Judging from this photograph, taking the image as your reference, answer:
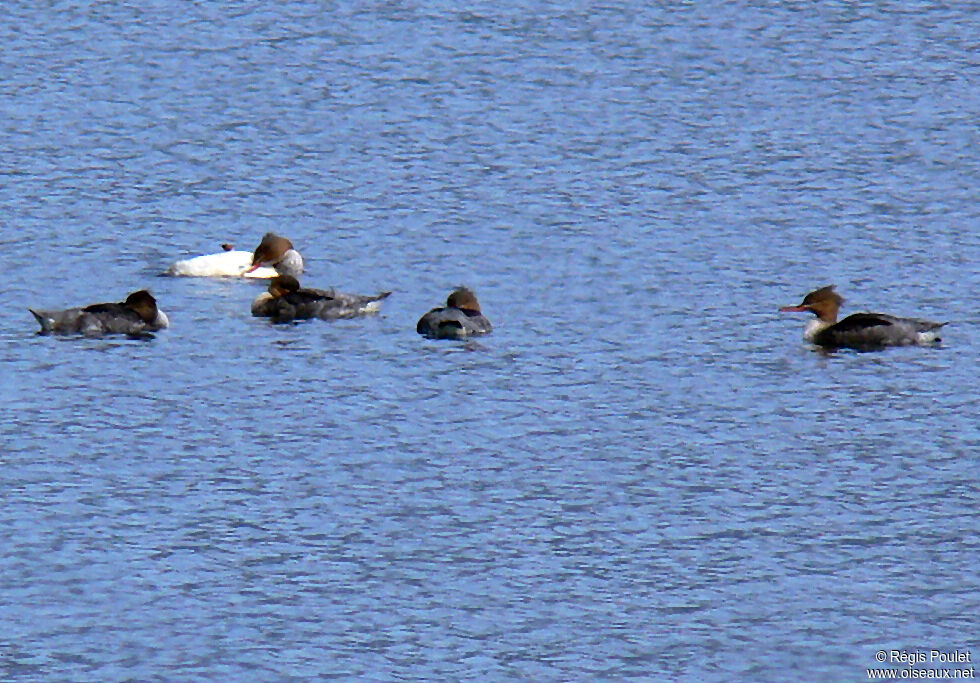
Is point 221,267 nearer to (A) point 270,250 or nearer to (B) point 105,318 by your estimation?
(A) point 270,250

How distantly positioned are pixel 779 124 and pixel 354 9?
1643 centimetres

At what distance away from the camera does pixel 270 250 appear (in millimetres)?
35062

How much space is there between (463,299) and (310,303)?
272 centimetres

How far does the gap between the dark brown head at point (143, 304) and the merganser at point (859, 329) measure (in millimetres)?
9064

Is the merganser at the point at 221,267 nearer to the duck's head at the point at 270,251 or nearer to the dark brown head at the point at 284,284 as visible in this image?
the duck's head at the point at 270,251

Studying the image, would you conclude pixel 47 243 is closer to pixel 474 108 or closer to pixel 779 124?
pixel 474 108

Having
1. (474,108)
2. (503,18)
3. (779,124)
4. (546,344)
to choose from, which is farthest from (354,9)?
(546,344)

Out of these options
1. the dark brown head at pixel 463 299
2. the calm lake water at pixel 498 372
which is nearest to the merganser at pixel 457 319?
Answer: the dark brown head at pixel 463 299

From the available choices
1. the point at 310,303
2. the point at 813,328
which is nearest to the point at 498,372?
the point at 310,303

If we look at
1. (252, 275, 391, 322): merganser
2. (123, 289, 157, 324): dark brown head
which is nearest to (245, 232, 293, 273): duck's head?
(252, 275, 391, 322): merganser

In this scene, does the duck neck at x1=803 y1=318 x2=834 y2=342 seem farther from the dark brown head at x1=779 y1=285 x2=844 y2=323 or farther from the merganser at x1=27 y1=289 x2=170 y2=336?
the merganser at x1=27 y1=289 x2=170 y2=336

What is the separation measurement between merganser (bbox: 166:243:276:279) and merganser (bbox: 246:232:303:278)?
0.10 m

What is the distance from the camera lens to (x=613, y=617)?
20469mm

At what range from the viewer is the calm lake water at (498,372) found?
2047 centimetres
